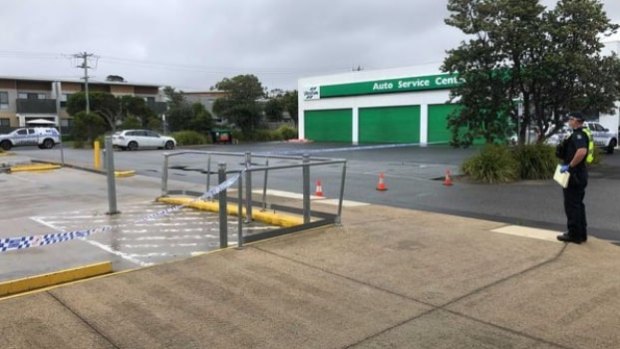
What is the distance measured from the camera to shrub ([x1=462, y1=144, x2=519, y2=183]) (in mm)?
15109

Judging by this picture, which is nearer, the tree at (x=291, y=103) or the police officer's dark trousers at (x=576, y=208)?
the police officer's dark trousers at (x=576, y=208)

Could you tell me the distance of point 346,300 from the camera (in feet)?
16.4

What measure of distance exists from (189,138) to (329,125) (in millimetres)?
11702

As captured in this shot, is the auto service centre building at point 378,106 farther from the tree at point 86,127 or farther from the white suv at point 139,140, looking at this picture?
the tree at point 86,127

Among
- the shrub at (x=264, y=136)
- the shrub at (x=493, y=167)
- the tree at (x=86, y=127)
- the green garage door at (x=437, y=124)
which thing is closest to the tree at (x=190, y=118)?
the shrub at (x=264, y=136)

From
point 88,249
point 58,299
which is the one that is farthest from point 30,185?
point 58,299

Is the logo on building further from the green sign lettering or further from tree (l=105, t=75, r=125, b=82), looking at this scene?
tree (l=105, t=75, r=125, b=82)

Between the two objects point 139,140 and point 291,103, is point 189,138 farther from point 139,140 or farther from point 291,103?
point 291,103

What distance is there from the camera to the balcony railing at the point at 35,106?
2484 inches

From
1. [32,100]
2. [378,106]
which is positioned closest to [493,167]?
[378,106]

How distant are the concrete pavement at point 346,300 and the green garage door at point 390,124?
33.0 m

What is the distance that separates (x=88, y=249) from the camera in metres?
7.43

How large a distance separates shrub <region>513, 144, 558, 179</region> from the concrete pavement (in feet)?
29.3

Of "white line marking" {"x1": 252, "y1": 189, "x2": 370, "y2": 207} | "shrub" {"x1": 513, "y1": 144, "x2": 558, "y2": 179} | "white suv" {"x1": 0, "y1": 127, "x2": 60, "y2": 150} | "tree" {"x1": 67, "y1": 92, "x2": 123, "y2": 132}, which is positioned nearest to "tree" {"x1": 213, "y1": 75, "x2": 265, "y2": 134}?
"white suv" {"x1": 0, "y1": 127, "x2": 60, "y2": 150}
